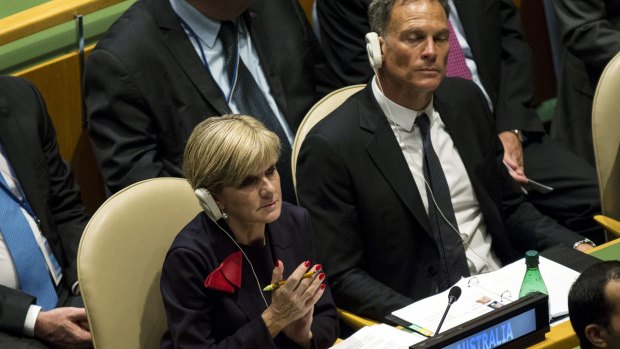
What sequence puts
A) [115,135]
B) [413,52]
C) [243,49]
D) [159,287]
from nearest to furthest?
1. [159,287]
2. [413,52]
3. [115,135]
4. [243,49]

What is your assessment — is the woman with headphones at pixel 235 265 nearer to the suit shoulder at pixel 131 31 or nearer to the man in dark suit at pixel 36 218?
the man in dark suit at pixel 36 218

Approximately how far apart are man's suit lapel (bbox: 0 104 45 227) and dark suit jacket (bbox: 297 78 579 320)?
0.68 m

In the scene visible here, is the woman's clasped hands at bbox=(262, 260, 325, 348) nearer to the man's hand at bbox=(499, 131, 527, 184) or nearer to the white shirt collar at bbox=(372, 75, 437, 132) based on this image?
the white shirt collar at bbox=(372, 75, 437, 132)

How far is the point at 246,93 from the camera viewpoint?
3.35 metres

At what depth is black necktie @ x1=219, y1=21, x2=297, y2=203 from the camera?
3.33 metres

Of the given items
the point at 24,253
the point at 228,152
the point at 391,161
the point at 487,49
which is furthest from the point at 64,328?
the point at 487,49

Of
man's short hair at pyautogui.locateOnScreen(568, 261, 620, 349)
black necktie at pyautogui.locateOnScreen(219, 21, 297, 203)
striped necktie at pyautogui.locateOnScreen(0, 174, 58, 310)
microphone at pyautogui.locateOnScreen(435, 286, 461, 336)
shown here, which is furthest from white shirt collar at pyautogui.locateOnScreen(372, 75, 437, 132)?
striped necktie at pyautogui.locateOnScreen(0, 174, 58, 310)

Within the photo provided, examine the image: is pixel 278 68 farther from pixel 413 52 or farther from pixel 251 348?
pixel 251 348

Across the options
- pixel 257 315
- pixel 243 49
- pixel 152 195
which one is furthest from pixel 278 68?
pixel 257 315

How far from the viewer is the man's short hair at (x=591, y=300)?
2178 millimetres

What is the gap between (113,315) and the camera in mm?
2549

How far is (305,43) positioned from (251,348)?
4.43ft

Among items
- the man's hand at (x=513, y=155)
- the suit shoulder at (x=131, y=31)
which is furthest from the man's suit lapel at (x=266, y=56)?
the man's hand at (x=513, y=155)

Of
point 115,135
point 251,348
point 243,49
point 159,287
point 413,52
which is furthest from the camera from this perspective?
point 243,49
